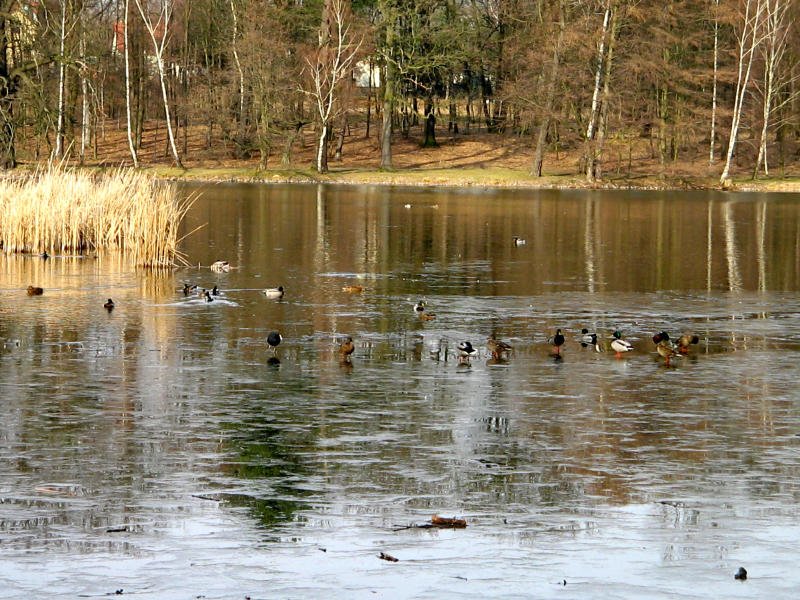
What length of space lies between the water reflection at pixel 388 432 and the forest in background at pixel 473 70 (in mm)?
43762

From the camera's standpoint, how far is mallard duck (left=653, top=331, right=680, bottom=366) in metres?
16.2

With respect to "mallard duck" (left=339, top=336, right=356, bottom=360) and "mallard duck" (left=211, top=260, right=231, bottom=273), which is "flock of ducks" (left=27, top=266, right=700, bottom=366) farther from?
"mallard duck" (left=211, top=260, right=231, bottom=273)

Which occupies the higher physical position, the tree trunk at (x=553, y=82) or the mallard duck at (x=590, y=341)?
the tree trunk at (x=553, y=82)

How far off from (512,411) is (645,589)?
5328 mm

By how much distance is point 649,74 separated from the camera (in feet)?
226

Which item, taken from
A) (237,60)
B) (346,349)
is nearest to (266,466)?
(346,349)

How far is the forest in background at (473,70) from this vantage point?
68062mm

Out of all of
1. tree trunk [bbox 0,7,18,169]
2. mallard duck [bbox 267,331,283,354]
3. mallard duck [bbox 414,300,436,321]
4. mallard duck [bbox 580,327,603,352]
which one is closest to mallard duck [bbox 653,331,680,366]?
mallard duck [bbox 580,327,603,352]

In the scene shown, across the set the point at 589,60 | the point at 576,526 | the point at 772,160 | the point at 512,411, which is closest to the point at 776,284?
the point at 512,411

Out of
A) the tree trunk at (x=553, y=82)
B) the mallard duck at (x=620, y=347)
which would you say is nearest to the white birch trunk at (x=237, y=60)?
the tree trunk at (x=553, y=82)

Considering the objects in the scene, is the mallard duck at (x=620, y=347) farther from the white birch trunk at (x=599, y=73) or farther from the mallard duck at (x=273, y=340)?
the white birch trunk at (x=599, y=73)

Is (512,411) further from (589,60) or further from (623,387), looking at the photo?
(589,60)

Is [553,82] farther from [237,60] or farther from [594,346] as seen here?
[594,346]

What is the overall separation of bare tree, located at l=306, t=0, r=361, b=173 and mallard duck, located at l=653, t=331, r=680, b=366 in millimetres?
51161
